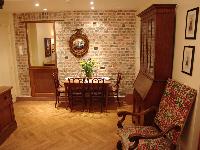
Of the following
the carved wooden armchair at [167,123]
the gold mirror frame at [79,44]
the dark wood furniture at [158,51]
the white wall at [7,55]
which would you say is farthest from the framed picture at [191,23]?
the white wall at [7,55]

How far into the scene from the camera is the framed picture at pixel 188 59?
7.79 ft

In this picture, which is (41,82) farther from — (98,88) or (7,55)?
(98,88)

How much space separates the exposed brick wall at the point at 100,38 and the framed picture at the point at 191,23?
3054 millimetres

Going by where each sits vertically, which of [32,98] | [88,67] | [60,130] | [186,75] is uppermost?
[186,75]

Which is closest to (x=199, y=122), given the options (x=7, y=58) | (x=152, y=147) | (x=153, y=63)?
(x=152, y=147)

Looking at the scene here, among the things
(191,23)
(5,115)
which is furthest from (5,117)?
(191,23)

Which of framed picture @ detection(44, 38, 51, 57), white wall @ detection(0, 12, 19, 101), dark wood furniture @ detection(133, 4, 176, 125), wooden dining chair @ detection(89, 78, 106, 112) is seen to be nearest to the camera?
dark wood furniture @ detection(133, 4, 176, 125)

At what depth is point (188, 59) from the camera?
245 cm

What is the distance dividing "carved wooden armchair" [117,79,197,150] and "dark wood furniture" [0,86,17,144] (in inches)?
82.5

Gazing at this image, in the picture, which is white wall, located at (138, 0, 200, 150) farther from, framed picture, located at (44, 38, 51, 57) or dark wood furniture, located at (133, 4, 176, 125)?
framed picture, located at (44, 38, 51, 57)

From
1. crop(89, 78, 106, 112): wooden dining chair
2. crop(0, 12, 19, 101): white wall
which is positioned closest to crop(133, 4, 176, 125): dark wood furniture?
crop(89, 78, 106, 112): wooden dining chair

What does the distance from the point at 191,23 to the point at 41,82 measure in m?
4.55

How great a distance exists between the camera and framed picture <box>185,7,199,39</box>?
7.43ft

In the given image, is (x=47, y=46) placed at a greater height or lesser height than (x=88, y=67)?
greater
